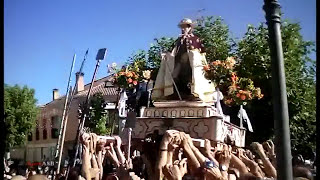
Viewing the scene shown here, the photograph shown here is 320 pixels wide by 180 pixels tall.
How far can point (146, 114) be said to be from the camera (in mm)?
10836

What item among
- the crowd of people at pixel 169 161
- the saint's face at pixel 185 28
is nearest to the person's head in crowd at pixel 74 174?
the crowd of people at pixel 169 161

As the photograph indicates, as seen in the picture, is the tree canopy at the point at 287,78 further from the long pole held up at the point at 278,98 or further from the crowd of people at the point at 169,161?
the long pole held up at the point at 278,98

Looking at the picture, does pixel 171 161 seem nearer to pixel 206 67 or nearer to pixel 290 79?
pixel 206 67

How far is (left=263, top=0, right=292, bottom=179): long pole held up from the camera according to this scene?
13.1 feet

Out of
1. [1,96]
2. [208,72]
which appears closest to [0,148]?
[1,96]

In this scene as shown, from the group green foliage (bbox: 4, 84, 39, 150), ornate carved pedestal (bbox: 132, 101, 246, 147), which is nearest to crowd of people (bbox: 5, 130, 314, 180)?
ornate carved pedestal (bbox: 132, 101, 246, 147)

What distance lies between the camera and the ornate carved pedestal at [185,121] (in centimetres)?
996

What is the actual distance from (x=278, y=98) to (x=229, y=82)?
733 centimetres

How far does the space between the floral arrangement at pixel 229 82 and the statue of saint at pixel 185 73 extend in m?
0.25

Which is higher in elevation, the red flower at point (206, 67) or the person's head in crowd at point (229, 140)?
the red flower at point (206, 67)

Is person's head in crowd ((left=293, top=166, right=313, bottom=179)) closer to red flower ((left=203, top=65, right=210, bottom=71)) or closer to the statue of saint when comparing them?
the statue of saint

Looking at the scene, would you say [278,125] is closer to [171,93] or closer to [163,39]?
[171,93]

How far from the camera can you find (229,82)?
1134 centimetres

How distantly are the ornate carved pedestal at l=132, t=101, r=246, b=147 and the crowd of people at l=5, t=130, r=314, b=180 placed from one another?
1.12 feet
